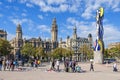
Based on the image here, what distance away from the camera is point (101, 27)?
71.7m

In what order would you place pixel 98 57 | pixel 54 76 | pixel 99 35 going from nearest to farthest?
pixel 54 76, pixel 98 57, pixel 99 35

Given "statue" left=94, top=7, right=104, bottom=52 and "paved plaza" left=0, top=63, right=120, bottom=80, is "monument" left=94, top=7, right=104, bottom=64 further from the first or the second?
"paved plaza" left=0, top=63, right=120, bottom=80

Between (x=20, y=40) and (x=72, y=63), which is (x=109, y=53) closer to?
(x=20, y=40)

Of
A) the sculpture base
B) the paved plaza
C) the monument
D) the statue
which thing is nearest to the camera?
the paved plaza

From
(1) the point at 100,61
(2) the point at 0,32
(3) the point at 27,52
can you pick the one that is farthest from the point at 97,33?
(2) the point at 0,32

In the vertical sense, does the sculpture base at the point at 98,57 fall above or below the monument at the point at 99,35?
below

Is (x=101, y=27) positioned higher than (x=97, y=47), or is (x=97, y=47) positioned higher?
(x=101, y=27)

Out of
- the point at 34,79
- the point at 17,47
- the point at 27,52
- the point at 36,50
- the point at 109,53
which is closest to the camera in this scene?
the point at 34,79

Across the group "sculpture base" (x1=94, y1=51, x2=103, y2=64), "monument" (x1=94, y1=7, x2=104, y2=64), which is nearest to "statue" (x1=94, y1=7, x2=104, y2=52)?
"monument" (x1=94, y1=7, x2=104, y2=64)

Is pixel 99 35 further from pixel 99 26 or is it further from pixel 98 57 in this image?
pixel 98 57

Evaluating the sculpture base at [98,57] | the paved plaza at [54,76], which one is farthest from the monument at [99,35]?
the paved plaza at [54,76]

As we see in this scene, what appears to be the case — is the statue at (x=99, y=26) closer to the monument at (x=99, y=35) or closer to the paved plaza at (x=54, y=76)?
the monument at (x=99, y=35)

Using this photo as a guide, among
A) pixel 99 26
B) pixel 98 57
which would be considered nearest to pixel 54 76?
pixel 98 57

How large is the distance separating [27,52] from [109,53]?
171ft
